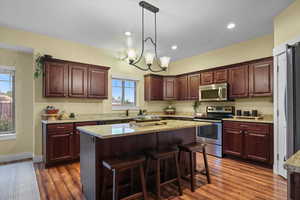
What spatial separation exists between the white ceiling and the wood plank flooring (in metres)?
2.93

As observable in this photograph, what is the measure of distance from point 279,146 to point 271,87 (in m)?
1.26

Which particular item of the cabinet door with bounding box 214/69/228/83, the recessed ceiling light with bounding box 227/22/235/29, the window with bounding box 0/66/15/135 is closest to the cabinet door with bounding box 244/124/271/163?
the cabinet door with bounding box 214/69/228/83

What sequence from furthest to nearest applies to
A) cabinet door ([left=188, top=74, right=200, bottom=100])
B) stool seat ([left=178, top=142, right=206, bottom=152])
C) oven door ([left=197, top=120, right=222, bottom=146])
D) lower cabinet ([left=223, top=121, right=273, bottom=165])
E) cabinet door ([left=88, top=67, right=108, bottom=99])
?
cabinet door ([left=188, top=74, right=200, bottom=100])
cabinet door ([left=88, top=67, right=108, bottom=99])
oven door ([left=197, top=120, right=222, bottom=146])
lower cabinet ([left=223, top=121, right=273, bottom=165])
stool seat ([left=178, top=142, right=206, bottom=152])

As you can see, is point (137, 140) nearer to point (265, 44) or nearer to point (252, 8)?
point (252, 8)

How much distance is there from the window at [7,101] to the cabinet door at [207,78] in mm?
5047

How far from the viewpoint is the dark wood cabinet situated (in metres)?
5.54

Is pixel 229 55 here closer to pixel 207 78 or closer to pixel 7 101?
pixel 207 78

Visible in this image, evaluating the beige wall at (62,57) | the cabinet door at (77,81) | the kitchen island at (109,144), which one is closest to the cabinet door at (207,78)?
the beige wall at (62,57)

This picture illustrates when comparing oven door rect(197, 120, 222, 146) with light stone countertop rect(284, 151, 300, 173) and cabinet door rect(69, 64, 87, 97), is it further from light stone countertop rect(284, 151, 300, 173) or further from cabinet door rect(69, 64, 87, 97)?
cabinet door rect(69, 64, 87, 97)

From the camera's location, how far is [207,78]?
482 centimetres

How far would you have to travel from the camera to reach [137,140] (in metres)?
2.44

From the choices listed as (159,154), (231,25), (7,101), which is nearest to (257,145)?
(159,154)

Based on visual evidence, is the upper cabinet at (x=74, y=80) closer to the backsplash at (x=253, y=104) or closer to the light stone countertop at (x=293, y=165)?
the backsplash at (x=253, y=104)

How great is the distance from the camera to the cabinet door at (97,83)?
4250 millimetres
